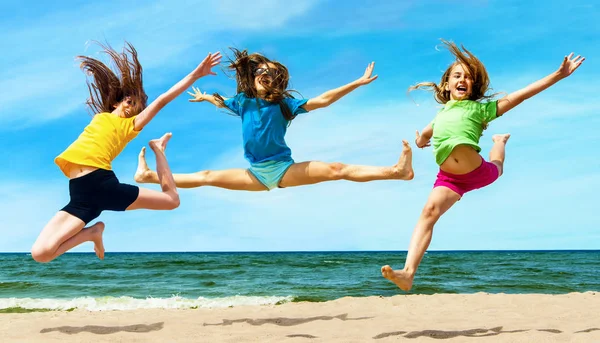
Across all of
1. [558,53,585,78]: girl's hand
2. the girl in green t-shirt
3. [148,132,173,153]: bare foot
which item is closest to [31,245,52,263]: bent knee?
[148,132,173,153]: bare foot

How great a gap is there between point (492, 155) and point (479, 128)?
2.16 ft

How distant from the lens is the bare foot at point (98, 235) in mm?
5875

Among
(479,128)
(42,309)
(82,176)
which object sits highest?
(479,128)

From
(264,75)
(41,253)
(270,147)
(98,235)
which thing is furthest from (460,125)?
(41,253)

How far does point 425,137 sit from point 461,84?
629 mm

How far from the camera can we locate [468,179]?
538 centimetres

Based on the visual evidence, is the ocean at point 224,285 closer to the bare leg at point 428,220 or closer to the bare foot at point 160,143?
the bare foot at point 160,143

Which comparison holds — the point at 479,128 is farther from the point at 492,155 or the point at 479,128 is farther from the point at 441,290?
the point at 441,290

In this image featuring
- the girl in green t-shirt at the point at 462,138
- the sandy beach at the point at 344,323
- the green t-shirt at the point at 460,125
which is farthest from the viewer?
the sandy beach at the point at 344,323

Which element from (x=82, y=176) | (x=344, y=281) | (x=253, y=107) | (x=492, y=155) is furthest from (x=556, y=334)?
(x=344, y=281)

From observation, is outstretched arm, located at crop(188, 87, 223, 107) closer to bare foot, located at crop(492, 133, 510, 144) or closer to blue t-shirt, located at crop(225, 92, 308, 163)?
blue t-shirt, located at crop(225, 92, 308, 163)

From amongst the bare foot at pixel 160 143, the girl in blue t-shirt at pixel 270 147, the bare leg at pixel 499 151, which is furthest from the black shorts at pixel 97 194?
the bare leg at pixel 499 151

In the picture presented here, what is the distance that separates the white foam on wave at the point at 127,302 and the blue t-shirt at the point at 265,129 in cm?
750

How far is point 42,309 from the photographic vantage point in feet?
42.1
